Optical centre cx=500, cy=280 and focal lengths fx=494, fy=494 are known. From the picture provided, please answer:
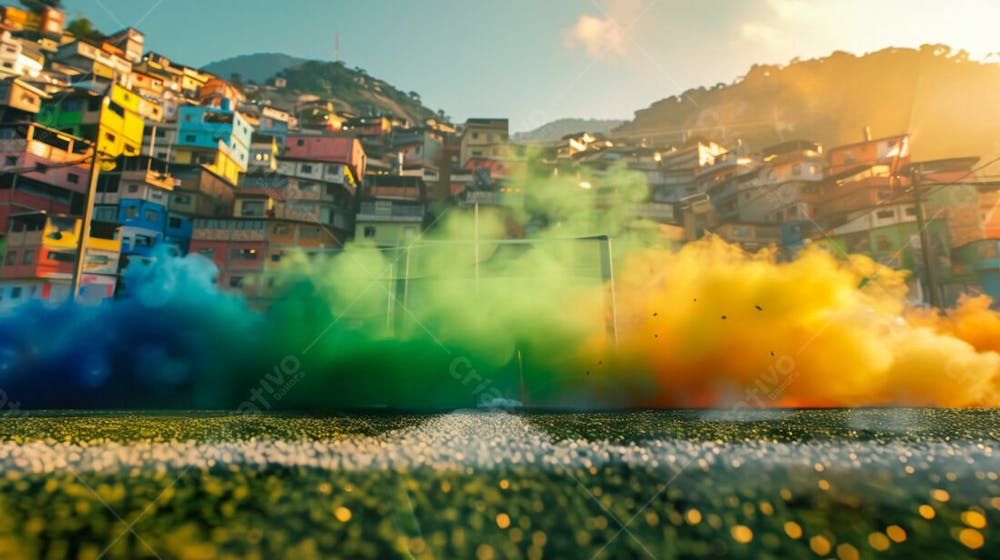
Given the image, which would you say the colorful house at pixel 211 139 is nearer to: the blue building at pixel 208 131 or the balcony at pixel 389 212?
the blue building at pixel 208 131

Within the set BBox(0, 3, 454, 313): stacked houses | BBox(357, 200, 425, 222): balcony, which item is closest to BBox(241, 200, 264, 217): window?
BBox(0, 3, 454, 313): stacked houses

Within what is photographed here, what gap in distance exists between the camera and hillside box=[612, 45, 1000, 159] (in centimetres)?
10556

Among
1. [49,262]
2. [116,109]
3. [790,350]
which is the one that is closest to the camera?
[790,350]

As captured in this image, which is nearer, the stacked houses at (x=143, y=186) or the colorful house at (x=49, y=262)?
the colorful house at (x=49, y=262)

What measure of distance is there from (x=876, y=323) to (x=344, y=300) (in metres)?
30.5

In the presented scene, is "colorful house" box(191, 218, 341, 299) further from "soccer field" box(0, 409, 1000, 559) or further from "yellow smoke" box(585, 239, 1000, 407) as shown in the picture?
"soccer field" box(0, 409, 1000, 559)

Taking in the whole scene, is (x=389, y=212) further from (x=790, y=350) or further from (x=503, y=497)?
(x=503, y=497)

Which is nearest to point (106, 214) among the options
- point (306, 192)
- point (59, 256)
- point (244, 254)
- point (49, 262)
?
point (59, 256)

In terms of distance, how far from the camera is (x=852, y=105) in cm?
11581

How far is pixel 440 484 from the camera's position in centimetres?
662

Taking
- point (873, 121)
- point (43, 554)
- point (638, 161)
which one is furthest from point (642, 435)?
point (873, 121)

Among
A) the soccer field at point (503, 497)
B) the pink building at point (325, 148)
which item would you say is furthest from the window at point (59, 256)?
the soccer field at point (503, 497)

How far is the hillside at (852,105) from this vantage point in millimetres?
105562

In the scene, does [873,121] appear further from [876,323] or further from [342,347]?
[342,347]
